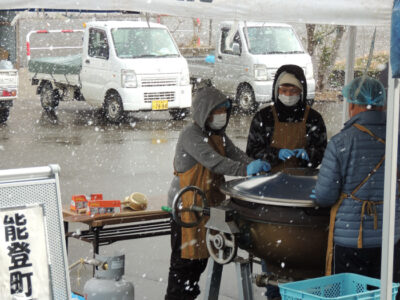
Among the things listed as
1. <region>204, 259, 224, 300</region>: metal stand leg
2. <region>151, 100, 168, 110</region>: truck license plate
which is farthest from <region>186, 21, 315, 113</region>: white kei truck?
<region>204, 259, 224, 300</region>: metal stand leg

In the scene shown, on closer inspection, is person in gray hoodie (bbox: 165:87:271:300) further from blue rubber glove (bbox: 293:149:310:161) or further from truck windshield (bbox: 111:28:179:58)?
truck windshield (bbox: 111:28:179:58)

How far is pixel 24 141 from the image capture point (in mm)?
15086

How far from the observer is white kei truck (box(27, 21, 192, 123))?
17062 millimetres

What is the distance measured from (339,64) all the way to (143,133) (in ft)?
37.8

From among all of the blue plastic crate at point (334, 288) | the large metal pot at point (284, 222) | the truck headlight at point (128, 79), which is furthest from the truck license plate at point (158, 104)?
the blue plastic crate at point (334, 288)

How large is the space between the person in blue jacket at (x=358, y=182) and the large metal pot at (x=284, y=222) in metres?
0.19

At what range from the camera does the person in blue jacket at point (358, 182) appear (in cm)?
460

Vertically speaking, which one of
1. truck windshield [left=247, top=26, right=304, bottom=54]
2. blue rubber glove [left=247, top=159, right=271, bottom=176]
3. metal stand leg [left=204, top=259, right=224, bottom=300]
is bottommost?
metal stand leg [left=204, top=259, right=224, bottom=300]

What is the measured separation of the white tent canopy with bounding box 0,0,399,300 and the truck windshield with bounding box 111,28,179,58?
11906mm

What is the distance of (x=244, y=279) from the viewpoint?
5.14 m

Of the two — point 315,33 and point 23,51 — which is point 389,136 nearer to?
point 315,33

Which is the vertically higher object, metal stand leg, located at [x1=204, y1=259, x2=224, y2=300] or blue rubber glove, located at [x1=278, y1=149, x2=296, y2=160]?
blue rubber glove, located at [x1=278, y1=149, x2=296, y2=160]

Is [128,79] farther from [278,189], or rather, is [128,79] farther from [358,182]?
[358,182]

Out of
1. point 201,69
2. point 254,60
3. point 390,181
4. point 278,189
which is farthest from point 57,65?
point 390,181
